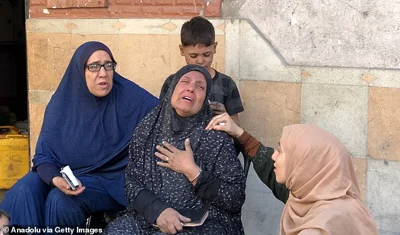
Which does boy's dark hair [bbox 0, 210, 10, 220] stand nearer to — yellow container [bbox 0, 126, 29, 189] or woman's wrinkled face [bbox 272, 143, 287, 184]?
woman's wrinkled face [bbox 272, 143, 287, 184]

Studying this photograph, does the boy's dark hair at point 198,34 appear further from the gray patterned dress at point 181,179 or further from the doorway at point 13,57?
the doorway at point 13,57

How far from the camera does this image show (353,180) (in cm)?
Answer: 304

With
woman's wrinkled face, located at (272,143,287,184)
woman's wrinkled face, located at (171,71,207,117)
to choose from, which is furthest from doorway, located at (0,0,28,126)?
woman's wrinkled face, located at (272,143,287,184)

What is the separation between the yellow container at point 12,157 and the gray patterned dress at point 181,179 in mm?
2551

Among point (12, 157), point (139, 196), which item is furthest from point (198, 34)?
point (12, 157)

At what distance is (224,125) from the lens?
374 centimetres

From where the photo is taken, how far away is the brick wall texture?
5.00 meters

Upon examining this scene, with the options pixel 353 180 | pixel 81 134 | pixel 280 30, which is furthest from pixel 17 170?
pixel 353 180

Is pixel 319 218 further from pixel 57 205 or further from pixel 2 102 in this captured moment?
pixel 2 102

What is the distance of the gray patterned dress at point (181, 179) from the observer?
3.66 meters

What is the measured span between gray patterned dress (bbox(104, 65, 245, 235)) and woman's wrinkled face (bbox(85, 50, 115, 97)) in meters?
0.45

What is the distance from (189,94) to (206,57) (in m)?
0.54

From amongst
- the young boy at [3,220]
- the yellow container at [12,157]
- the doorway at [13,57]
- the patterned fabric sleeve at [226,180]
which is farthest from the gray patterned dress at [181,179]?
the doorway at [13,57]

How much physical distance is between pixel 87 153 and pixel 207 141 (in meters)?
0.88
